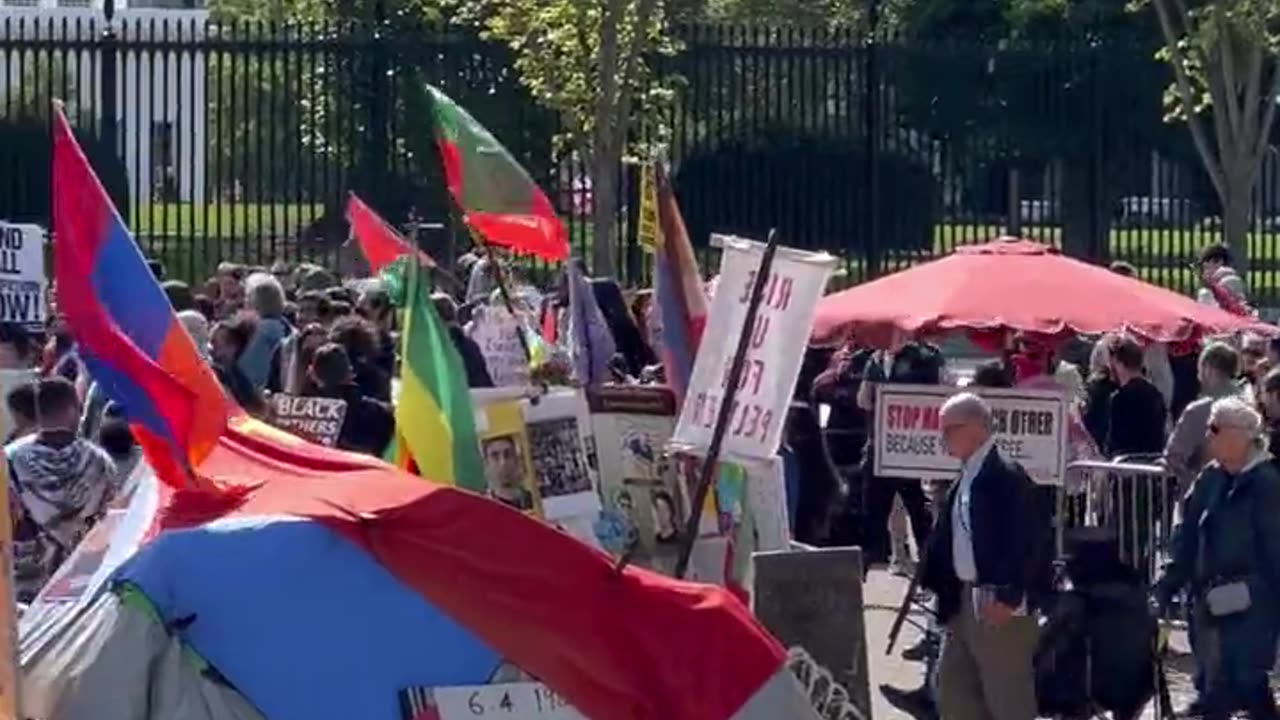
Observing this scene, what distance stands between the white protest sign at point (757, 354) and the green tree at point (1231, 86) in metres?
18.9

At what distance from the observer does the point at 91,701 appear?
7137 mm

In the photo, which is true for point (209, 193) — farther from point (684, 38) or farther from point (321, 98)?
point (684, 38)

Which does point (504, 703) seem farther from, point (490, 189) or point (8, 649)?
A: point (490, 189)

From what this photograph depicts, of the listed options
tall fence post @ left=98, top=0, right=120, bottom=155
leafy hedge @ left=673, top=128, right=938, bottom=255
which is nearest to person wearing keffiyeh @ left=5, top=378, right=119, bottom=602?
tall fence post @ left=98, top=0, right=120, bottom=155

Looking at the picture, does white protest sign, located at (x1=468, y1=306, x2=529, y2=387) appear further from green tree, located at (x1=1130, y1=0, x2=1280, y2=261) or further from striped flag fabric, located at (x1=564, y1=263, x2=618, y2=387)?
green tree, located at (x1=1130, y1=0, x2=1280, y2=261)

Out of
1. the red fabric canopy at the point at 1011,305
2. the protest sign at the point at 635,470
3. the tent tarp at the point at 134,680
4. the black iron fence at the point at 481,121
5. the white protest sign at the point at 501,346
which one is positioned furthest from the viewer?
the black iron fence at the point at 481,121

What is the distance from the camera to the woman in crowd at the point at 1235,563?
11.8 meters

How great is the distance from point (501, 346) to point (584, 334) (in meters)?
1.96

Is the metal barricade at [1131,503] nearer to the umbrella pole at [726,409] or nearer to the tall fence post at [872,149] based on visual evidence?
the umbrella pole at [726,409]

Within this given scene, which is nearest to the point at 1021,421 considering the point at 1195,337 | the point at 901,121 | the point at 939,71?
the point at 1195,337

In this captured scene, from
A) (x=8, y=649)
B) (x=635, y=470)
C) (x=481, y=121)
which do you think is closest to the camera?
(x=8, y=649)

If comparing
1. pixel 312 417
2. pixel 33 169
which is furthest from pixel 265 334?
pixel 33 169

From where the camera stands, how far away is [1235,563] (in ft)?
39.0

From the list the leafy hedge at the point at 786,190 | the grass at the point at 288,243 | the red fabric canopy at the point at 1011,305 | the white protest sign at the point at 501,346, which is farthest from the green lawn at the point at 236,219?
the red fabric canopy at the point at 1011,305
